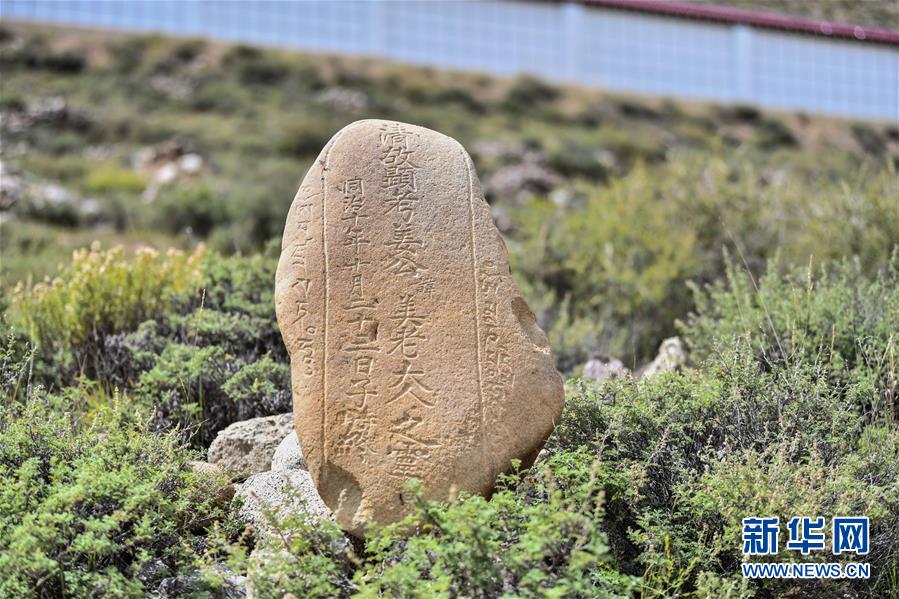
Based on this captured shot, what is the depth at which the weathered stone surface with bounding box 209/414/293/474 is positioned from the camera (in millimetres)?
4340

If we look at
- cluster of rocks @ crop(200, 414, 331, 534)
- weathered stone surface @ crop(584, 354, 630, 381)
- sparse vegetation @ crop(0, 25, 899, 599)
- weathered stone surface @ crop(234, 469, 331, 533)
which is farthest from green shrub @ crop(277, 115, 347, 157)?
weathered stone surface @ crop(234, 469, 331, 533)

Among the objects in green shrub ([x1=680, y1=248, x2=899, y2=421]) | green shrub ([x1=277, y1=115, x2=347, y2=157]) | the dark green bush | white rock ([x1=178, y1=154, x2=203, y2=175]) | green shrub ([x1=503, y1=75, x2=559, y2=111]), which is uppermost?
green shrub ([x1=503, y1=75, x2=559, y2=111])

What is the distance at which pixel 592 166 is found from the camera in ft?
63.2

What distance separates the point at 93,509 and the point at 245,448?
111 centimetres

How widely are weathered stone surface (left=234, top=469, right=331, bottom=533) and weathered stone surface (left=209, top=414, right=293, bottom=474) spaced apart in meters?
0.34

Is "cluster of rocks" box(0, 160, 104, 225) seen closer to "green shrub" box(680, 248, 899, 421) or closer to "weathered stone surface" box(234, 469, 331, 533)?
"weathered stone surface" box(234, 469, 331, 533)

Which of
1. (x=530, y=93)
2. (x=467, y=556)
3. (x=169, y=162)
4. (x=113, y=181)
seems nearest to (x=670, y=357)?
(x=467, y=556)

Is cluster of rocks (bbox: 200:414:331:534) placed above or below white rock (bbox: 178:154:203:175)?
below

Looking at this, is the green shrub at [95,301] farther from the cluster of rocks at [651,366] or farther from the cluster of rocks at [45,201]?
the cluster of rocks at [45,201]

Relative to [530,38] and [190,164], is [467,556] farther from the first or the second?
[530,38]

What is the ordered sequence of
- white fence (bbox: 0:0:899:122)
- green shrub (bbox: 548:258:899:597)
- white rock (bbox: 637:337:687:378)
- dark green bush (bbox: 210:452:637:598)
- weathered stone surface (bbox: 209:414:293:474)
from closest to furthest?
dark green bush (bbox: 210:452:637:598), green shrub (bbox: 548:258:899:597), weathered stone surface (bbox: 209:414:293:474), white rock (bbox: 637:337:687:378), white fence (bbox: 0:0:899:122)

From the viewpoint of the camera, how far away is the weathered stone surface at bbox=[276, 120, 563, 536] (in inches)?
Result: 139

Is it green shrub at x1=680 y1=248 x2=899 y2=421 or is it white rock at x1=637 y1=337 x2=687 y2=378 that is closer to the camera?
green shrub at x1=680 y1=248 x2=899 y2=421

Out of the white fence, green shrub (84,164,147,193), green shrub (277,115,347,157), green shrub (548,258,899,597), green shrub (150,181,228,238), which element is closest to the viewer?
green shrub (548,258,899,597)
